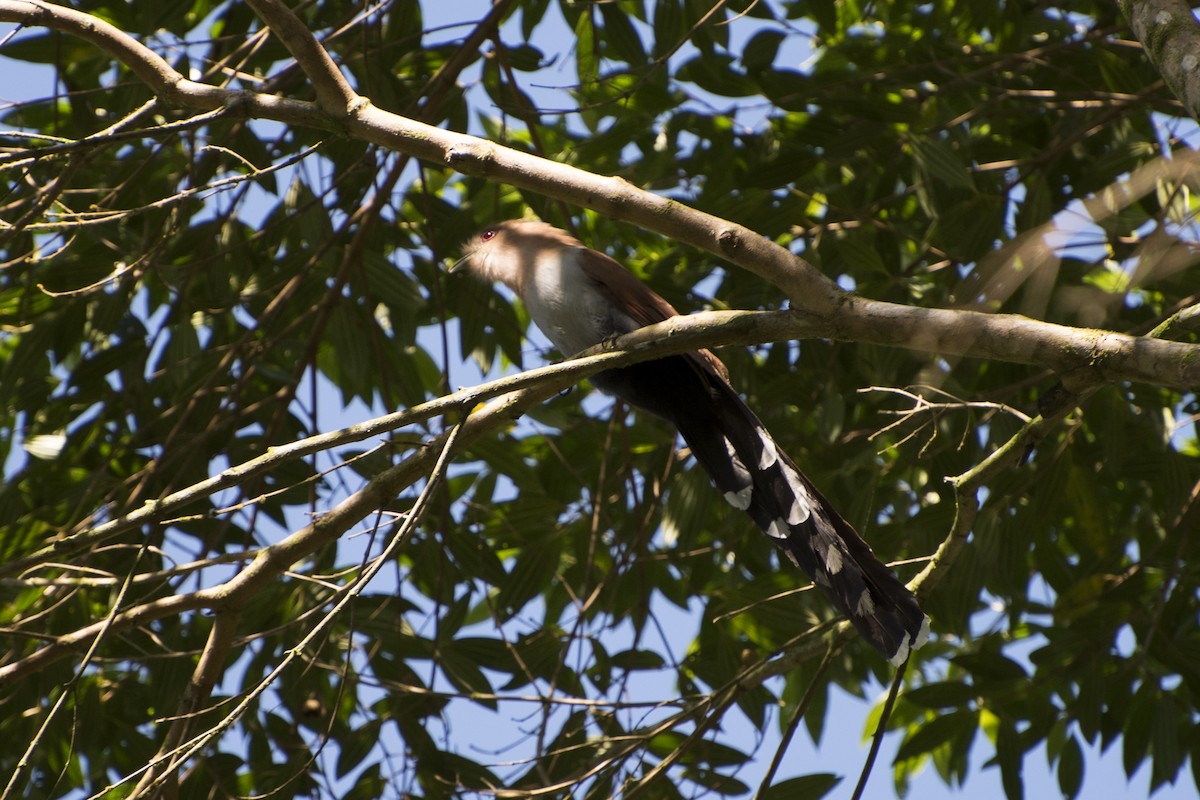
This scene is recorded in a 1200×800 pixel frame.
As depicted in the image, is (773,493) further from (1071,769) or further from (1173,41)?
(1071,769)

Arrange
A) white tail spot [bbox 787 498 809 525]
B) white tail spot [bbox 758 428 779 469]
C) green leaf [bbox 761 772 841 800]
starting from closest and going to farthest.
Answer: white tail spot [bbox 787 498 809 525] < white tail spot [bbox 758 428 779 469] < green leaf [bbox 761 772 841 800]

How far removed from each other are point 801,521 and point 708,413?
0.42m

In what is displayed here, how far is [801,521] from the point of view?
2.54 m

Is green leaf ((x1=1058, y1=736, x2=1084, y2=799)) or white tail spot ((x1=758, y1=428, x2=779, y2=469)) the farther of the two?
green leaf ((x1=1058, y1=736, x2=1084, y2=799))

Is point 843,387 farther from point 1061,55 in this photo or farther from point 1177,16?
point 1177,16

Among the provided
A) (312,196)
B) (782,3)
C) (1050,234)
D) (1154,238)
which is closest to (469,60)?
(312,196)

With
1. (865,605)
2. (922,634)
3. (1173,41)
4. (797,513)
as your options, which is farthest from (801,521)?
(1173,41)

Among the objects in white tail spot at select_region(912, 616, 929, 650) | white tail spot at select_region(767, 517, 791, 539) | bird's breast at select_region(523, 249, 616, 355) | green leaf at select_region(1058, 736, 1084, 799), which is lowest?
green leaf at select_region(1058, 736, 1084, 799)

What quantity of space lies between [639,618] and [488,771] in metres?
0.62

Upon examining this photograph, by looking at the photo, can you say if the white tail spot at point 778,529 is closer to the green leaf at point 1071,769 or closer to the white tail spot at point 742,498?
the white tail spot at point 742,498

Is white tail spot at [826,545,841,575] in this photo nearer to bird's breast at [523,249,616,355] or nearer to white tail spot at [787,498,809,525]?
white tail spot at [787,498,809,525]

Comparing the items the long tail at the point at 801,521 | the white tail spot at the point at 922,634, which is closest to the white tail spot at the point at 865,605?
the long tail at the point at 801,521

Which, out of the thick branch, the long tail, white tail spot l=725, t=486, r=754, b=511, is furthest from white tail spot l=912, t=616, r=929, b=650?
the thick branch

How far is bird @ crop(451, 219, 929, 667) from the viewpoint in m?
2.35
